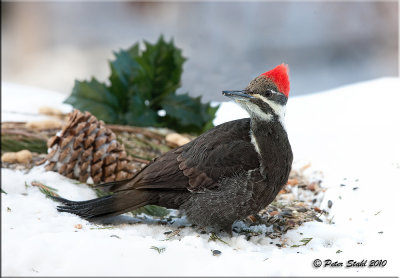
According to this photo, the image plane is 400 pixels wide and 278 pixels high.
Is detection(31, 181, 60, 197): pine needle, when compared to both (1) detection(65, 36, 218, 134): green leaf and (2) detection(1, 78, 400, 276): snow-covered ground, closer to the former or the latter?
(2) detection(1, 78, 400, 276): snow-covered ground

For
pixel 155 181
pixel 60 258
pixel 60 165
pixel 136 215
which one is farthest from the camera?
pixel 60 165

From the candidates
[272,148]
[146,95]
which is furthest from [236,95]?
[146,95]

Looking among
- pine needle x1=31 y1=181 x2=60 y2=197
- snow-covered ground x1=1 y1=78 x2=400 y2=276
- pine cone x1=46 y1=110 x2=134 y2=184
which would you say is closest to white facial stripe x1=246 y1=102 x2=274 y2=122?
snow-covered ground x1=1 y1=78 x2=400 y2=276

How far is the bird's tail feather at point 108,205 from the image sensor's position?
2465 millimetres

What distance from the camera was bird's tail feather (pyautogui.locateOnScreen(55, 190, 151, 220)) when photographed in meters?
2.46

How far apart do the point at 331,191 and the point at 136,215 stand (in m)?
1.18

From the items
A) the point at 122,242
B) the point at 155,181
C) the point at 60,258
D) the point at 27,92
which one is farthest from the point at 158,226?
the point at 27,92

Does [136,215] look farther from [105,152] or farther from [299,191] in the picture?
[299,191]

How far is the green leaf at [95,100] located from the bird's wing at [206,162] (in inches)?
47.0

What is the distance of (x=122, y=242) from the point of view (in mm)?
1845

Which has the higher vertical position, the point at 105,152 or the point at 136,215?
the point at 105,152

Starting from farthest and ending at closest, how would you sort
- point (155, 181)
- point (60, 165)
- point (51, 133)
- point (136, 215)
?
1. point (51, 133)
2. point (60, 165)
3. point (136, 215)
4. point (155, 181)

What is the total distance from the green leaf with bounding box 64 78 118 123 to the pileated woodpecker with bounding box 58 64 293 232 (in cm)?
122

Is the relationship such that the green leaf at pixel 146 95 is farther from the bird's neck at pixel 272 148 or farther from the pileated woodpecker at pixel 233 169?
the bird's neck at pixel 272 148
